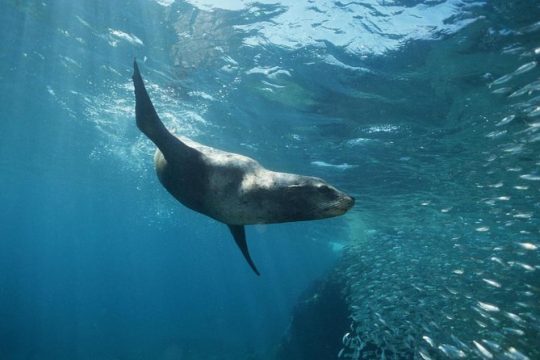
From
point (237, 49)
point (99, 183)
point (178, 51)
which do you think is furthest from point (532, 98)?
point (99, 183)

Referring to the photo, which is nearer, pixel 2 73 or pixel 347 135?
pixel 347 135

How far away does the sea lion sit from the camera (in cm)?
257

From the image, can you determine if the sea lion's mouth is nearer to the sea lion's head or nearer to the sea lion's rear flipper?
the sea lion's head

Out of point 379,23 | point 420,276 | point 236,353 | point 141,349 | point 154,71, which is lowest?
point 141,349

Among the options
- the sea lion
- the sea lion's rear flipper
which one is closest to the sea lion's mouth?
A: the sea lion

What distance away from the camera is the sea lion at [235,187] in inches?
101

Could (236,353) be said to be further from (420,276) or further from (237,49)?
(237,49)

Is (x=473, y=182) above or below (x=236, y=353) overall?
above

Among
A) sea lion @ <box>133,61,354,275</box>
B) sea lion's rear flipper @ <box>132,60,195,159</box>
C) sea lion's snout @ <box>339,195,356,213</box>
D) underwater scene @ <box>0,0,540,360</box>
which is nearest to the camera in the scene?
sea lion's snout @ <box>339,195,356,213</box>

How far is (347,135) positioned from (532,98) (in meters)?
6.45

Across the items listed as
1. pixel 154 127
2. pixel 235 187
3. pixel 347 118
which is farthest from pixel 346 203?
pixel 347 118

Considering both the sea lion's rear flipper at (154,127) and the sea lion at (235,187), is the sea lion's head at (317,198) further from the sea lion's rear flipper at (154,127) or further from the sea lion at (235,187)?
the sea lion's rear flipper at (154,127)

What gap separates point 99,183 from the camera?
40.8 meters

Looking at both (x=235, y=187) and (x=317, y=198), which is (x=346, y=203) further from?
(x=235, y=187)
